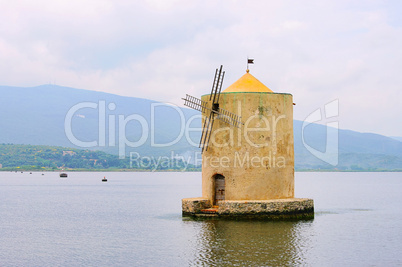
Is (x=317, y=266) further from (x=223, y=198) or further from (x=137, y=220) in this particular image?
(x=137, y=220)

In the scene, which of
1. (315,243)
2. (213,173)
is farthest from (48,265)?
(213,173)

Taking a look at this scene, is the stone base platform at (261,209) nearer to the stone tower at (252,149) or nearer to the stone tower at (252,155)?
the stone tower at (252,155)

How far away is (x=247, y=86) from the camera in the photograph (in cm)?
2761

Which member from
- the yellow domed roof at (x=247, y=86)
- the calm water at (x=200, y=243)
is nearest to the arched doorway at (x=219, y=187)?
the calm water at (x=200, y=243)

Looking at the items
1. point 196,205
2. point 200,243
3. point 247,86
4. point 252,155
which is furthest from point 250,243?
point 247,86

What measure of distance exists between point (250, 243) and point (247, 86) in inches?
357

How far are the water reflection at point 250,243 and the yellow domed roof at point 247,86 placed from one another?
18.9 ft

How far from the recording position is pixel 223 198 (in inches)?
1079

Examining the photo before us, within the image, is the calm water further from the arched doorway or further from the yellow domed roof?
the yellow domed roof

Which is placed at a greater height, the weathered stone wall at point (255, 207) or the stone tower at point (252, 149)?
the stone tower at point (252, 149)

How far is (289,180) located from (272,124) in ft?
8.52

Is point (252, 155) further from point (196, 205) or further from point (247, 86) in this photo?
point (196, 205)

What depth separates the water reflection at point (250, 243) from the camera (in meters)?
17.8

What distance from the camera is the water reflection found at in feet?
58.3
